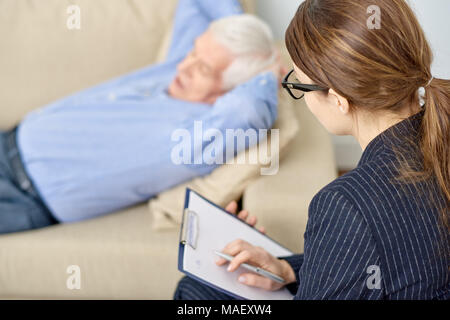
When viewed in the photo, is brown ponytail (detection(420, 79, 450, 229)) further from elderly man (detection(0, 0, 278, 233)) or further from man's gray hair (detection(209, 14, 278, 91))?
man's gray hair (detection(209, 14, 278, 91))

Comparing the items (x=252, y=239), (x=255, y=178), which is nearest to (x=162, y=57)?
(x=255, y=178)

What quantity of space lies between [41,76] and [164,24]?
0.48m

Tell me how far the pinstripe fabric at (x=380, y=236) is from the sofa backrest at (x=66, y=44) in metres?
1.26

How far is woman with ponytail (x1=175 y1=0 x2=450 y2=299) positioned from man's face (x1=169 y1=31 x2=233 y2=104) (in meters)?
0.85

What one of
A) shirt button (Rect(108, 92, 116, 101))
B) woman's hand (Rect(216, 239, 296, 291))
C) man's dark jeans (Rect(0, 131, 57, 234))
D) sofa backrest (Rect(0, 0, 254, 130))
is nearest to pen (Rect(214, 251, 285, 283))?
woman's hand (Rect(216, 239, 296, 291))

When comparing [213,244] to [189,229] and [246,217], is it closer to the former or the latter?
[189,229]

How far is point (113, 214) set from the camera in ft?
5.25

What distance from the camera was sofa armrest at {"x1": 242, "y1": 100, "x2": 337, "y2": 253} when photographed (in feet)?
4.52

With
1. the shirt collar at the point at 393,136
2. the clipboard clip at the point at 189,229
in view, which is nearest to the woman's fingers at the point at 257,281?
the clipboard clip at the point at 189,229

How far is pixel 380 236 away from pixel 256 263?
41 centimetres

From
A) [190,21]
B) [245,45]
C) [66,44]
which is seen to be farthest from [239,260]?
[66,44]

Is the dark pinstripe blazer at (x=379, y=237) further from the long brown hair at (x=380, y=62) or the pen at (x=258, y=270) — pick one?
the pen at (x=258, y=270)
